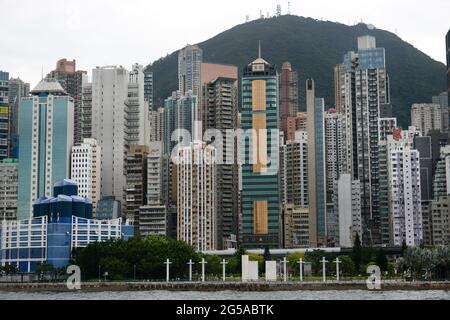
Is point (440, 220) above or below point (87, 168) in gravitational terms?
below

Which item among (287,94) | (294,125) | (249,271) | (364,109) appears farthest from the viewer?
(287,94)

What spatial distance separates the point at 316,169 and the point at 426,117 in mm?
11266

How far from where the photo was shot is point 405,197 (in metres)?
46.9

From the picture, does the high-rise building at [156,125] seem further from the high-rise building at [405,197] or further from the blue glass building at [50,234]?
the blue glass building at [50,234]

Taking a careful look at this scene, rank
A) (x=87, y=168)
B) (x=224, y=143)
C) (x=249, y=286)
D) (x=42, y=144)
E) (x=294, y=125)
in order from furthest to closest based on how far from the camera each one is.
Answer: (x=294, y=125) < (x=224, y=143) < (x=87, y=168) < (x=42, y=144) < (x=249, y=286)

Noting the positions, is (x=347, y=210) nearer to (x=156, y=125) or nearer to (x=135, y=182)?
(x=135, y=182)

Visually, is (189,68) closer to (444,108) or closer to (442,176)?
(444,108)

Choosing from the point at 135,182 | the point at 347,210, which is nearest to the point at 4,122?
the point at 135,182

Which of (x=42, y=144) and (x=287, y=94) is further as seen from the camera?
(x=287, y=94)

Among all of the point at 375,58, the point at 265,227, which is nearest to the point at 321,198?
the point at 265,227

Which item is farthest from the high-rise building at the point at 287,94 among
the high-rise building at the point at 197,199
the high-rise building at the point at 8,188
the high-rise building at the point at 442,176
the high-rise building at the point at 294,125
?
the high-rise building at the point at 8,188

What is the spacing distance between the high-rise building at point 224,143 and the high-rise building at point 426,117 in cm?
1344

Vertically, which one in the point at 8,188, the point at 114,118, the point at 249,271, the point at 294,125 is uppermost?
the point at 294,125

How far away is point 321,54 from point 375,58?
779 centimetres
